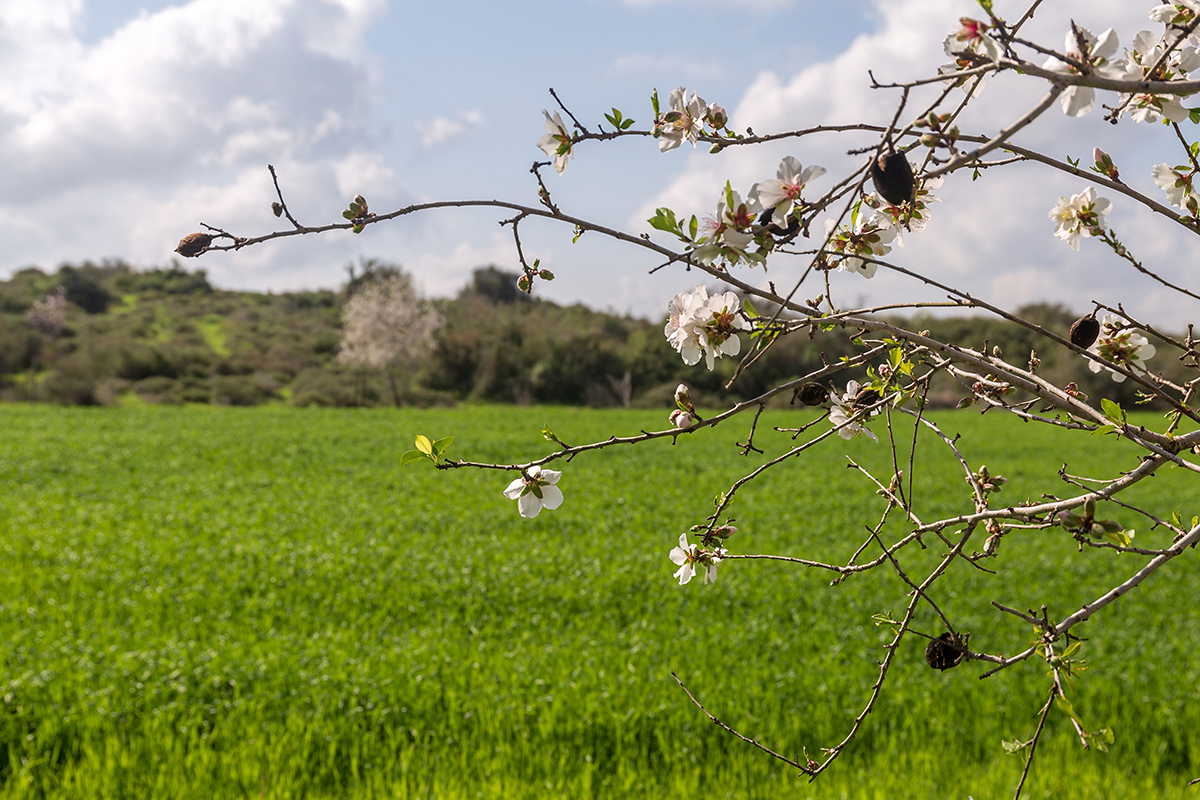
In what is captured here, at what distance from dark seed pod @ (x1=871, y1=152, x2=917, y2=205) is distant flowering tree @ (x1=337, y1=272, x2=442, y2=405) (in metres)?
28.4

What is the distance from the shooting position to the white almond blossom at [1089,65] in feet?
2.79

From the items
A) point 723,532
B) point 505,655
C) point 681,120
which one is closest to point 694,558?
point 723,532

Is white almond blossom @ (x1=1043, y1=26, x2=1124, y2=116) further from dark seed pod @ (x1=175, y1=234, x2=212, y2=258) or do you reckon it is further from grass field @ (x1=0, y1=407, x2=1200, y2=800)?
grass field @ (x1=0, y1=407, x2=1200, y2=800)

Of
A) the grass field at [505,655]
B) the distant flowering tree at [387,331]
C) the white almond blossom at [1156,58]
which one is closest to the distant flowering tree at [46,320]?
the distant flowering tree at [387,331]

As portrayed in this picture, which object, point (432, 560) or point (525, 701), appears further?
point (432, 560)

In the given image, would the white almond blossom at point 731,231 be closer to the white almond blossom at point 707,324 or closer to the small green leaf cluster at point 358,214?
the white almond blossom at point 707,324

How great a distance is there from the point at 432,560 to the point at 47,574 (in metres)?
3.20

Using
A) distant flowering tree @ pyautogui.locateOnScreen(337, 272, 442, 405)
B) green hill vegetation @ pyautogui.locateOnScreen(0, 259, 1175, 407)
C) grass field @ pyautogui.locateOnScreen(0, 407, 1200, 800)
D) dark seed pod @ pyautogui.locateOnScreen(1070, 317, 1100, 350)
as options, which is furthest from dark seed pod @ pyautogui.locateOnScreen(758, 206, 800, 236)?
distant flowering tree @ pyautogui.locateOnScreen(337, 272, 442, 405)

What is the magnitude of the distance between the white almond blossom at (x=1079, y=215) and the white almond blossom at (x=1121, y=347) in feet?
0.54

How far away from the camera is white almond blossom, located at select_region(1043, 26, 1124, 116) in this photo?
850 mm

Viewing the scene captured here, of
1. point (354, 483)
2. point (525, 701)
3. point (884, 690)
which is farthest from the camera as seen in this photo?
point (354, 483)

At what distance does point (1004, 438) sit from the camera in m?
18.4

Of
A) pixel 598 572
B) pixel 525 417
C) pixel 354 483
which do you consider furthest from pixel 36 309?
pixel 598 572

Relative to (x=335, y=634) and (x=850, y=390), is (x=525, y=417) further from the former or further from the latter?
(x=850, y=390)
